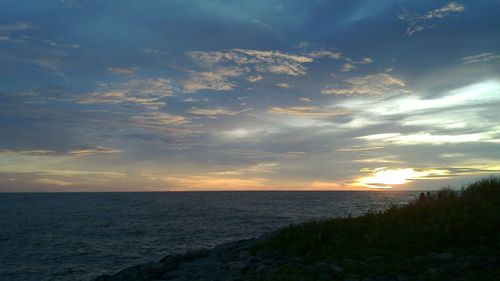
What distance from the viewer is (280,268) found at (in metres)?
13.5

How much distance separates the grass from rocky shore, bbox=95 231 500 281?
0.25 metres

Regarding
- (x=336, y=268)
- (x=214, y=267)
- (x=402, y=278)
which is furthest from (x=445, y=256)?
(x=214, y=267)

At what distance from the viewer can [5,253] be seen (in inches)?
1403

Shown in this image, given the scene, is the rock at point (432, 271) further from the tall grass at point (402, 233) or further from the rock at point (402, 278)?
the tall grass at point (402, 233)

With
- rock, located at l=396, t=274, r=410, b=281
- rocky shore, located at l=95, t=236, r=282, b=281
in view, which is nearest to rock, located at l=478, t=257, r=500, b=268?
rock, located at l=396, t=274, r=410, b=281

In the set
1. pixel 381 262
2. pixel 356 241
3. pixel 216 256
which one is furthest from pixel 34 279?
pixel 381 262

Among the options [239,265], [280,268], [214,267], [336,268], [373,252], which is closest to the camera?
[336,268]

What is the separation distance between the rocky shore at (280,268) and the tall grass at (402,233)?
97 centimetres

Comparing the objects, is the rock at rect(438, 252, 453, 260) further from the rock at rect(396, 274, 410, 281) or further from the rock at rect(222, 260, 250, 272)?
the rock at rect(222, 260, 250, 272)

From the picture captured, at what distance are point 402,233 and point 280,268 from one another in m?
6.00

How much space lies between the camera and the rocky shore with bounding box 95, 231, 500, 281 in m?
11.5

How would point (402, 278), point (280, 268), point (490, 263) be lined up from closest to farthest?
point (402, 278) < point (490, 263) < point (280, 268)

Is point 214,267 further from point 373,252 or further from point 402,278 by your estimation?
point 402,278

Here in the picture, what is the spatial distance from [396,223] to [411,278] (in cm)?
775
